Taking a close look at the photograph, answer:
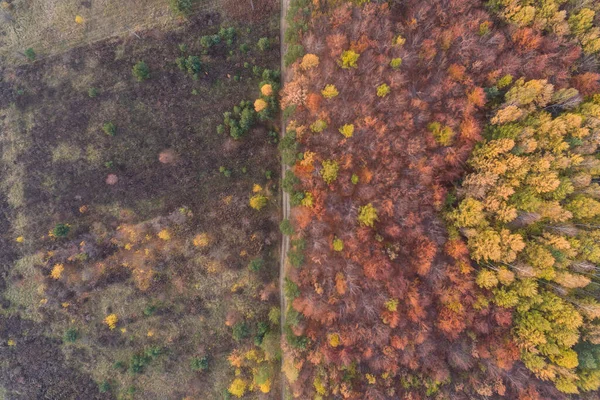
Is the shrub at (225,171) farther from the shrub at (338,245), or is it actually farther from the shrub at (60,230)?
the shrub at (60,230)

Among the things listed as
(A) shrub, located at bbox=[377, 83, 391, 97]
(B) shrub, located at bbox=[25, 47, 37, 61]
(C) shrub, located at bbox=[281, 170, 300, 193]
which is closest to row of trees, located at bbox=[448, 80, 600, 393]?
(A) shrub, located at bbox=[377, 83, 391, 97]

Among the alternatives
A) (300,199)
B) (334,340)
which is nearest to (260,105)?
(300,199)

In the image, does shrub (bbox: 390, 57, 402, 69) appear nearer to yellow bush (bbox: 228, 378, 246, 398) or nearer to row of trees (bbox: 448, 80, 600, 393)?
row of trees (bbox: 448, 80, 600, 393)

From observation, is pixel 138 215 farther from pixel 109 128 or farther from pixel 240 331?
pixel 240 331

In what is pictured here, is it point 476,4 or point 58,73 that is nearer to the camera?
point 476,4

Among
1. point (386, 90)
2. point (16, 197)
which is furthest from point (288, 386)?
point (16, 197)

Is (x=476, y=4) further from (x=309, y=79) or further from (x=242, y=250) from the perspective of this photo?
(x=242, y=250)
